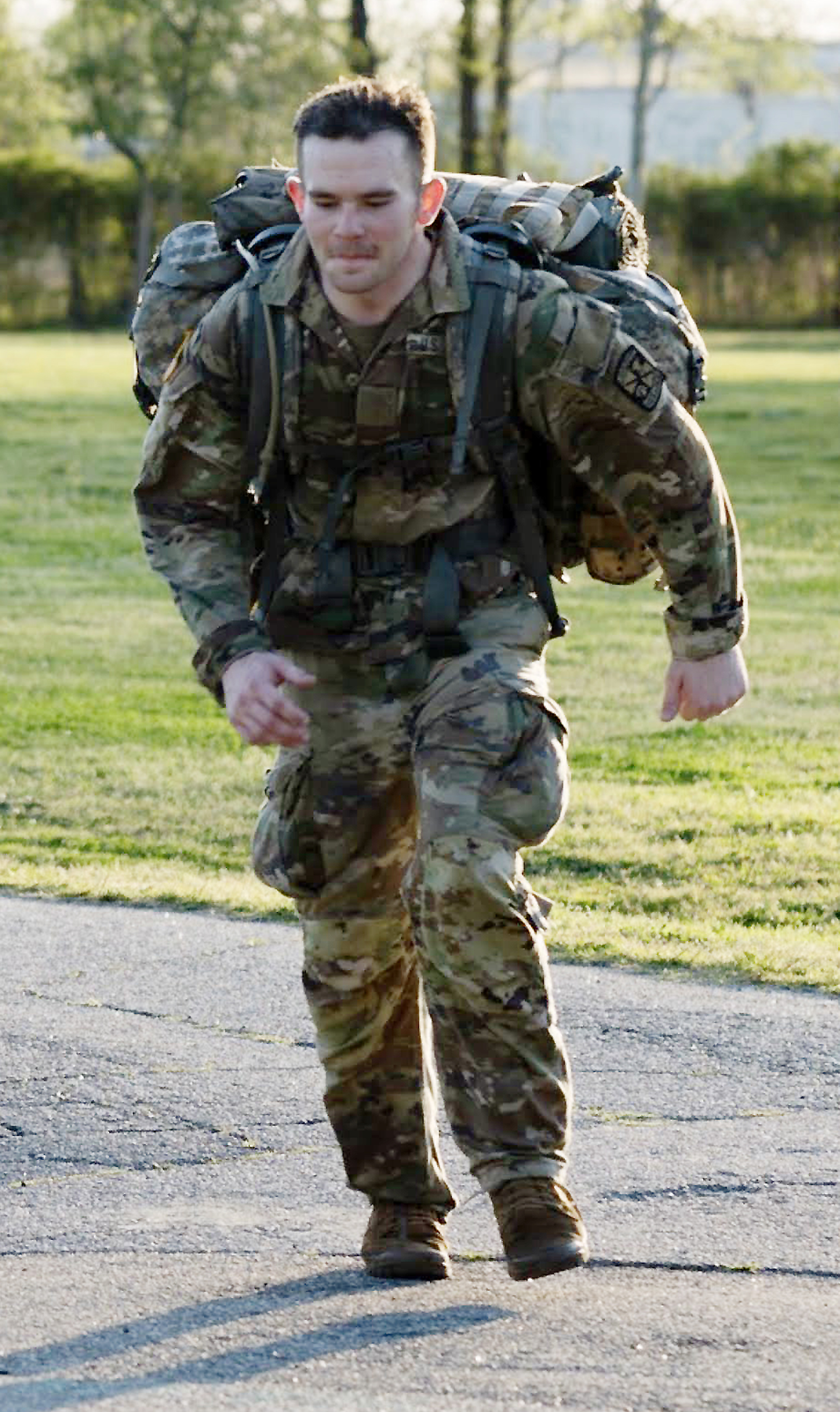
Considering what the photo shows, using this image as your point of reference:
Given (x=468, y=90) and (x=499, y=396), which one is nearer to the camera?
(x=499, y=396)

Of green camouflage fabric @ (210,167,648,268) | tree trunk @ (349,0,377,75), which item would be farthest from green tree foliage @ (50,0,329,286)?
green camouflage fabric @ (210,167,648,268)

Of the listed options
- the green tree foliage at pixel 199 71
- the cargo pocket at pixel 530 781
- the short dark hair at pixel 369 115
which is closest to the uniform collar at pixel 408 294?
the short dark hair at pixel 369 115

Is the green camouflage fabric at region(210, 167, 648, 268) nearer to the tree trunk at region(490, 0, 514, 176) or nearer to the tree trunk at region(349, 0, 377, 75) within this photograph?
the tree trunk at region(349, 0, 377, 75)

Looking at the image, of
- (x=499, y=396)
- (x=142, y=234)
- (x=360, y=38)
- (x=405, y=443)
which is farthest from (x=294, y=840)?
(x=360, y=38)

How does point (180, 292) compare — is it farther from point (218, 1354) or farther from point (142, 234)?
point (142, 234)

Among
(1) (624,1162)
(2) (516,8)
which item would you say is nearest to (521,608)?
(1) (624,1162)

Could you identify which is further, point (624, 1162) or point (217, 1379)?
point (624, 1162)

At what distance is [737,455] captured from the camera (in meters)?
26.2

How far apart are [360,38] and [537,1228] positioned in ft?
179

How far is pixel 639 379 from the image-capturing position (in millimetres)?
4547

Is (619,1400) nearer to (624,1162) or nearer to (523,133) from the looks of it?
(624,1162)

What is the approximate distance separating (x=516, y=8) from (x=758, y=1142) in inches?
2450

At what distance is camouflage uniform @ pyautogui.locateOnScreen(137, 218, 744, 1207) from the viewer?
14.9 ft

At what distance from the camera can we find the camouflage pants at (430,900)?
454 cm
